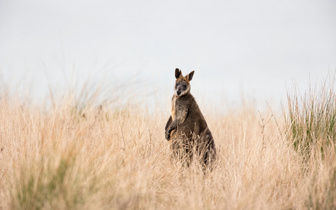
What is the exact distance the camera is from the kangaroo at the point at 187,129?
5621 mm

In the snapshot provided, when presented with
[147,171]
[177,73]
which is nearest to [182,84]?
[177,73]

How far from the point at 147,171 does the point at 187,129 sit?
57.4 inches

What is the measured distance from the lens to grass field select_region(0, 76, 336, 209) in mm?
3682

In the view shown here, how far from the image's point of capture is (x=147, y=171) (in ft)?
14.8

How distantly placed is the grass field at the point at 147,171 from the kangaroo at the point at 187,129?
0.23 m

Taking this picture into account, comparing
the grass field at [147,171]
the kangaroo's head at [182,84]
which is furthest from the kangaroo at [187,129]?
the grass field at [147,171]

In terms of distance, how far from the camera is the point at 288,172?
5051 millimetres

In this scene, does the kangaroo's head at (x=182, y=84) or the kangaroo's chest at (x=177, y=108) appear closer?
the kangaroo's head at (x=182, y=84)

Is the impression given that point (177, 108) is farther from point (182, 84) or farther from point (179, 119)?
point (182, 84)

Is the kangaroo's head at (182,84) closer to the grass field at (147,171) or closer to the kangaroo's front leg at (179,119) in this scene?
the kangaroo's front leg at (179,119)

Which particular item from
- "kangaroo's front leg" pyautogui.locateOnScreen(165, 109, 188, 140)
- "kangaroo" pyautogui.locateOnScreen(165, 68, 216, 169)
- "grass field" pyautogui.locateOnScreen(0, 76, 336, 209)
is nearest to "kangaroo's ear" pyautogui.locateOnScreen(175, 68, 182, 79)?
"kangaroo" pyautogui.locateOnScreen(165, 68, 216, 169)

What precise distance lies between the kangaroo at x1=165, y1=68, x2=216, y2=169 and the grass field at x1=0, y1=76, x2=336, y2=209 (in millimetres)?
225

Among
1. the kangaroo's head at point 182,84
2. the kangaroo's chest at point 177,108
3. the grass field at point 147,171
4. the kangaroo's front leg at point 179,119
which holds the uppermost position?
the kangaroo's head at point 182,84

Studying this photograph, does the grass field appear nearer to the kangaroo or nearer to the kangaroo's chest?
the kangaroo
